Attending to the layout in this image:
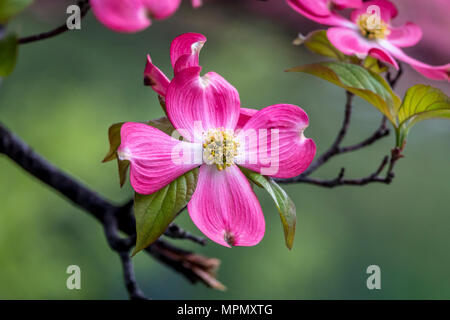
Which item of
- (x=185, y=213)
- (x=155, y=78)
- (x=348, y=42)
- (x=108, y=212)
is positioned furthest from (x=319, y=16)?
(x=185, y=213)

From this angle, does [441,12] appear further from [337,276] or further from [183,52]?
[183,52]

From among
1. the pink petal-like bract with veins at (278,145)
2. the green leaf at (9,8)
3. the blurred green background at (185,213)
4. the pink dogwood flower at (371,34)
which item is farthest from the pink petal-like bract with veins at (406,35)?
the blurred green background at (185,213)

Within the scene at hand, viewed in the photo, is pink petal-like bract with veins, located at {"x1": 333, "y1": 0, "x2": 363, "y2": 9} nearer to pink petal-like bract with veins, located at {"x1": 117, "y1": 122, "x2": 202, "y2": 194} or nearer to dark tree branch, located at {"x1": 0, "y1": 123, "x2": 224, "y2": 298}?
pink petal-like bract with veins, located at {"x1": 117, "y1": 122, "x2": 202, "y2": 194}

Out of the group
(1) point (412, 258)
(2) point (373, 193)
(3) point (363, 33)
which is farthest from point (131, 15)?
(1) point (412, 258)

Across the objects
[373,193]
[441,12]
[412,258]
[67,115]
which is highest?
[441,12]

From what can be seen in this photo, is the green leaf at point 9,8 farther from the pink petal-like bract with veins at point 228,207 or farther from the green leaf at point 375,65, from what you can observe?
the green leaf at point 375,65

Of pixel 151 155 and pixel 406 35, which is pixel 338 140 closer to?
pixel 406 35

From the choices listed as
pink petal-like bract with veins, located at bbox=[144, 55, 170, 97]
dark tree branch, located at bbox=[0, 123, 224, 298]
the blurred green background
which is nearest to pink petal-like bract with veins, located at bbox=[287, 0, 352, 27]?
pink petal-like bract with veins, located at bbox=[144, 55, 170, 97]
